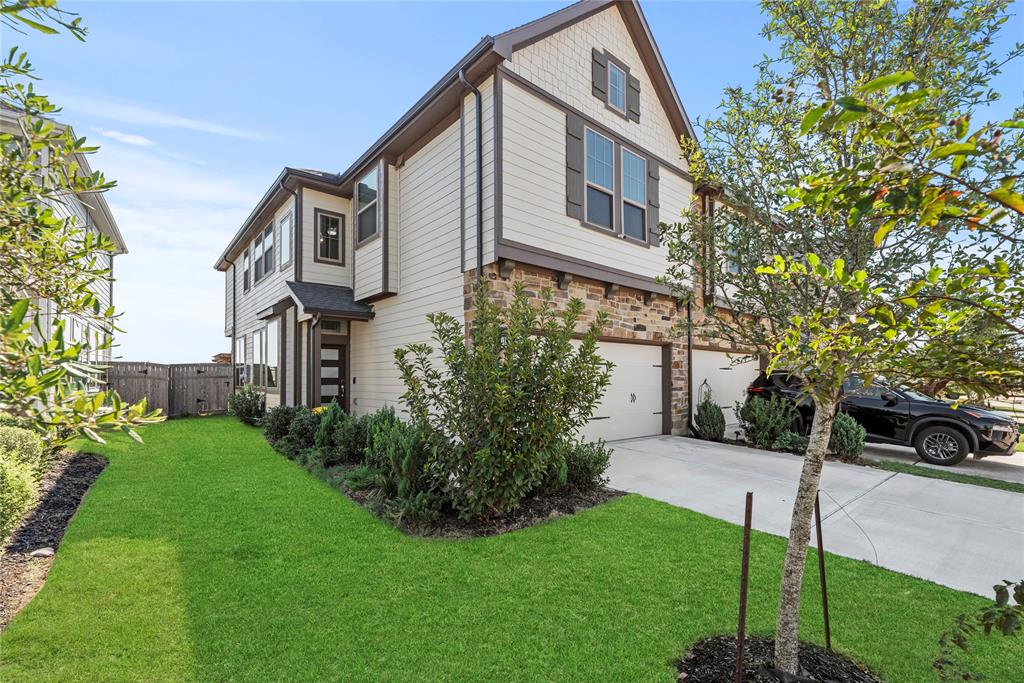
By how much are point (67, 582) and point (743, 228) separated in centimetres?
566

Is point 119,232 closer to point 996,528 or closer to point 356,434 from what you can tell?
point 356,434

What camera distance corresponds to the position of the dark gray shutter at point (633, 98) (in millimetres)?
9438

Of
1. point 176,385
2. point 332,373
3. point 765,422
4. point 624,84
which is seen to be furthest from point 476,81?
point 176,385

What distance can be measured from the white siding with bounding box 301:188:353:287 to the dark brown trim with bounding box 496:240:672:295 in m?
5.65

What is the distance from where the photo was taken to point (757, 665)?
2576 mm

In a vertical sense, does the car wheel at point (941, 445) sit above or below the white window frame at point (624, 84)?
below

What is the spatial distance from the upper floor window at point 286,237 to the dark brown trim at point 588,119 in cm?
676

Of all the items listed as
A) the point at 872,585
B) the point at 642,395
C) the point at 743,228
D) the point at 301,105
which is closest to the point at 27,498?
the point at 301,105

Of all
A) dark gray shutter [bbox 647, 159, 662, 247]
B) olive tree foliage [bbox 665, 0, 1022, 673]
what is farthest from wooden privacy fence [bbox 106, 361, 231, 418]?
olive tree foliage [bbox 665, 0, 1022, 673]

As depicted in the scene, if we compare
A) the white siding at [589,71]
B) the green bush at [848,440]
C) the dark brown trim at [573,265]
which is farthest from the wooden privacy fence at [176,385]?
the green bush at [848,440]

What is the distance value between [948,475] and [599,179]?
7.12 metres

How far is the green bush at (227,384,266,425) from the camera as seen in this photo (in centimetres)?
1255

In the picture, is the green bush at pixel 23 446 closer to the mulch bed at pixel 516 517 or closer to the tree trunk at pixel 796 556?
the mulch bed at pixel 516 517

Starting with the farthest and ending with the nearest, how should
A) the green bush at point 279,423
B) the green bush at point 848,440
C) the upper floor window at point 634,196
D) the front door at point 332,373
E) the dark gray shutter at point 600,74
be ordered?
the front door at point 332,373, the green bush at point 279,423, the upper floor window at point 634,196, the dark gray shutter at point 600,74, the green bush at point 848,440
